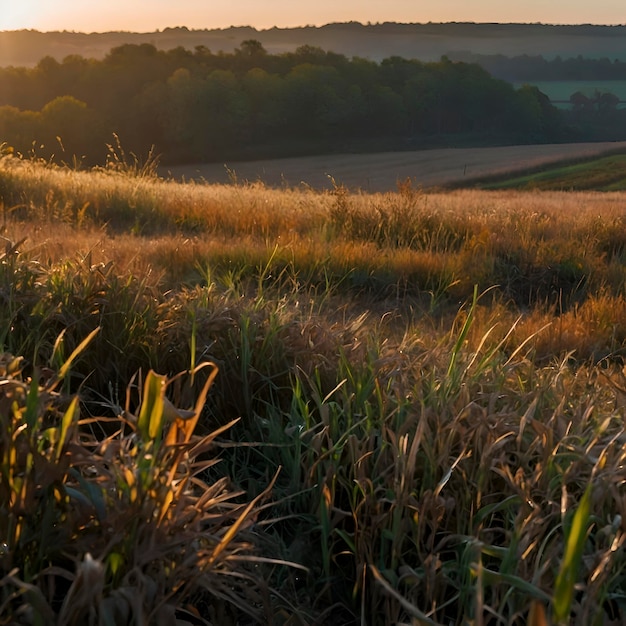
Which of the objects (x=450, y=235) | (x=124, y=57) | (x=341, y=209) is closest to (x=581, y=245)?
(x=450, y=235)

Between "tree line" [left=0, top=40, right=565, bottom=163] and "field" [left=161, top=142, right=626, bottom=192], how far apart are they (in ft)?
24.4

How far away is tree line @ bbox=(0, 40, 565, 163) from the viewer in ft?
195

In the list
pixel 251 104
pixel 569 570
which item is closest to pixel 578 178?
pixel 251 104

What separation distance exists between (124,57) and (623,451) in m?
76.4

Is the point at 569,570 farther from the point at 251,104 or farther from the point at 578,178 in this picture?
the point at 251,104

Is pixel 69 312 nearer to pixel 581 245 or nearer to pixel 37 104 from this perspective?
pixel 581 245

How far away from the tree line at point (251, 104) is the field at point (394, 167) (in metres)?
7.44

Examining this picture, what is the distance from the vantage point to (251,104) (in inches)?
2717

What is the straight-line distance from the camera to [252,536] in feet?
5.60

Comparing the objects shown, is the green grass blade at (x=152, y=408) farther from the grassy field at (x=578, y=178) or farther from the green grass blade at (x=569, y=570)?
the grassy field at (x=578, y=178)

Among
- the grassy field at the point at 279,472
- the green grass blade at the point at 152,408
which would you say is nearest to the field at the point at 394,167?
the grassy field at the point at 279,472

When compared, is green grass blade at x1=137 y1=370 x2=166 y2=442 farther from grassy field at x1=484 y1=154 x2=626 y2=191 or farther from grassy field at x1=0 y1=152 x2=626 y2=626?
A: grassy field at x1=484 y1=154 x2=626 y2=191

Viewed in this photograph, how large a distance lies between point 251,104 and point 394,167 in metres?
25.3

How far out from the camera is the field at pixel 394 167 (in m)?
41.6
